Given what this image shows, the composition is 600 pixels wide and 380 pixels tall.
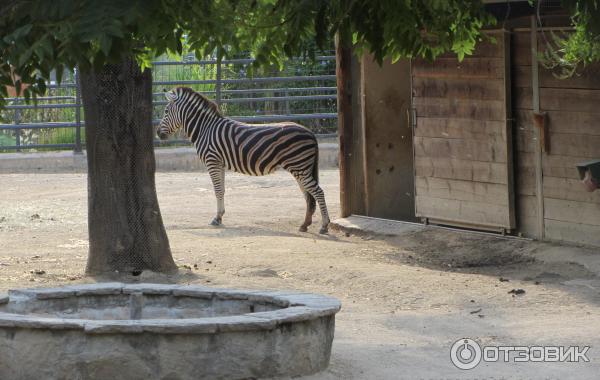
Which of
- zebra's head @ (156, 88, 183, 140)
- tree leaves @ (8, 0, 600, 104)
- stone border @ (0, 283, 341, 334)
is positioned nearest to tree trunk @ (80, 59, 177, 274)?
stone border @ (0, 283, 341, 334)

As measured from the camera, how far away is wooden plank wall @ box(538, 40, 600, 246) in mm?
9812

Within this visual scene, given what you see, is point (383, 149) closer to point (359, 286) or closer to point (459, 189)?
point (459, 189)

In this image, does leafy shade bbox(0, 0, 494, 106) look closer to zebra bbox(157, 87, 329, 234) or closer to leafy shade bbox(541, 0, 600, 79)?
leafy shade bbox(541, 0, 600, 79)

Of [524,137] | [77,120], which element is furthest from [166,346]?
[77,120]

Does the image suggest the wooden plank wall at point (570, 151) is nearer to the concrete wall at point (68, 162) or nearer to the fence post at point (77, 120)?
the concrete wall at point (68, 162)

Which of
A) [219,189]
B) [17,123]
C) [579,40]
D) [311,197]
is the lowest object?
[311,197]

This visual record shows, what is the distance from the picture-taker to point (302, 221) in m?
13.3

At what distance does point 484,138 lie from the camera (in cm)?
1085

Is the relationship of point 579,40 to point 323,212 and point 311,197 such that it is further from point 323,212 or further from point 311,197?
point 311,197

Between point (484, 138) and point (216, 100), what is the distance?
30.9 feet

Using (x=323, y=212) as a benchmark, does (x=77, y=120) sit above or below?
above
